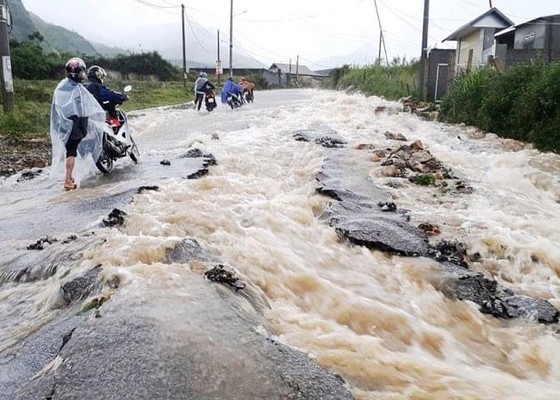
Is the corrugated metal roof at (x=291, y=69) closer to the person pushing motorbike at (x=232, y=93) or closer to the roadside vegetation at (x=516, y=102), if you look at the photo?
the person pushing motorbike at (x=232, y=93)

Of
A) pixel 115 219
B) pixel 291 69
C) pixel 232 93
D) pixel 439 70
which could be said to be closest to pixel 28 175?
pixel 115 219

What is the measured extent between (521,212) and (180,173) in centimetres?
501

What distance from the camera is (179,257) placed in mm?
4258

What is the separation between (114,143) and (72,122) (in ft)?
4.17

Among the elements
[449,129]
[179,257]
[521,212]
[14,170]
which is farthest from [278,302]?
[449,129]

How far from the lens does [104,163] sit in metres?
8.62

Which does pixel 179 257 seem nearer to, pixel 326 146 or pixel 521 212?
pixel 521 212

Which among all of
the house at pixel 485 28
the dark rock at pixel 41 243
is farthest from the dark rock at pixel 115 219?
the house at pixel 485 28

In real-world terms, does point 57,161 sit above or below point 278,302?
above

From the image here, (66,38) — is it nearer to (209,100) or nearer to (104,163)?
(209,100)

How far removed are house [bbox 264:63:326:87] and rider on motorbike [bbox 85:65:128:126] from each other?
2604 inches

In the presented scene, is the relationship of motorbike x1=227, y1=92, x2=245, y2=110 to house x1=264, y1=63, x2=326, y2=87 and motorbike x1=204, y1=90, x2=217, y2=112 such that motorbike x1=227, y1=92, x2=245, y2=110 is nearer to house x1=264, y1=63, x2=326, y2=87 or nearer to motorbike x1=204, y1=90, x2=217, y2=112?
motorbike x1=204, y1=90, x2=217, y2=112

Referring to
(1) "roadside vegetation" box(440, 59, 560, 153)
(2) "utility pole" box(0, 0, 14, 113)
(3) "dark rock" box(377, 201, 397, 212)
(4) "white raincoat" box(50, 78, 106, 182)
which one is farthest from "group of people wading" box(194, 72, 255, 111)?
(3) "dark rock" box(377, 201, 397, 212)

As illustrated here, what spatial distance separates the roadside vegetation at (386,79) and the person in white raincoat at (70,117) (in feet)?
62.5
